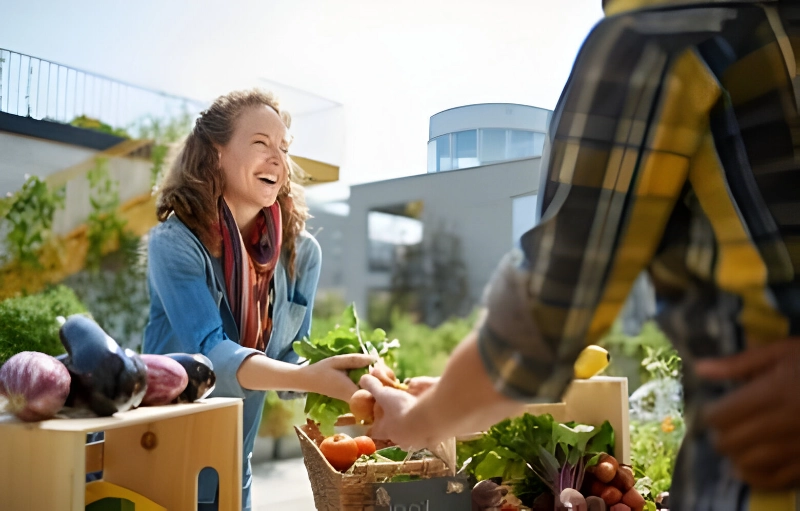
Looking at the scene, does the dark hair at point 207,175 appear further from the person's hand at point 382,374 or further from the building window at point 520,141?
A: the building window at point 520,141

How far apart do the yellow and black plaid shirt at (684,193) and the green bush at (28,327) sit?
103 inches

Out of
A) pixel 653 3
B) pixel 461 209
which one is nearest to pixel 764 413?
pixel 653 3

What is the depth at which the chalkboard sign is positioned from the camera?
1.15 meters

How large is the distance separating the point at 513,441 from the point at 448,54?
2181 mm

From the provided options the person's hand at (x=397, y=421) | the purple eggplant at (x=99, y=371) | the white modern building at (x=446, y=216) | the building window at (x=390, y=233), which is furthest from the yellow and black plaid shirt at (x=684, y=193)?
the building window at (x=390, y=233)

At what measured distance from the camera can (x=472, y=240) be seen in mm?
3350

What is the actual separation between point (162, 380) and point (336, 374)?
375 mm

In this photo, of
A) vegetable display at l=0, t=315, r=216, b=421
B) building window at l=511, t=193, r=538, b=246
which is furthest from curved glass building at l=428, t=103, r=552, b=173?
vegetable display at l=0, t=315, r=216, b=421

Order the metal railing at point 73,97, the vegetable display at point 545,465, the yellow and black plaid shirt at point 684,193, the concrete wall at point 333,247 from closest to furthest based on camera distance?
the yellow and black plaid shirt at point 684,193 → the vegetable display at point 545,465 → the metal railing at point 73,97 → the concrete wall at point 333,247

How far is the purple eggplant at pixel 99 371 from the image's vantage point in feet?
Answer: 3.26

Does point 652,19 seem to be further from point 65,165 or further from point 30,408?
point 65,165

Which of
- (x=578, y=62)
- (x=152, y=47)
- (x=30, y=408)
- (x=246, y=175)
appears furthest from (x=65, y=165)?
(x=578, y=62)

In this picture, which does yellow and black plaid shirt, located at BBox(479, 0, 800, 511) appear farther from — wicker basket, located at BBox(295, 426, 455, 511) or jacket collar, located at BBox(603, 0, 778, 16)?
wicker basket, located at BBox(295, 426, 455, 511)

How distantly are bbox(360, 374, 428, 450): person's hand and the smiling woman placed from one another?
900 millimetres
